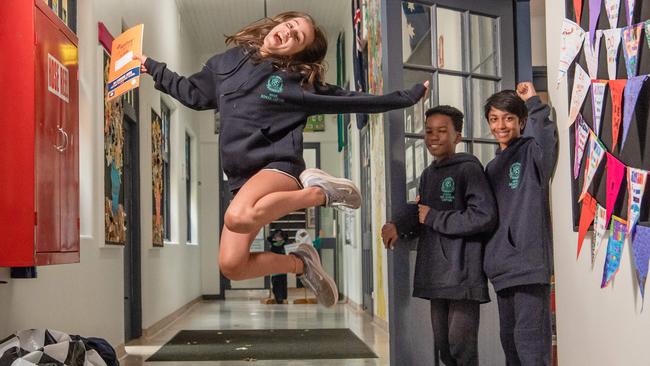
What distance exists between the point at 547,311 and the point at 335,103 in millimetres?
1099

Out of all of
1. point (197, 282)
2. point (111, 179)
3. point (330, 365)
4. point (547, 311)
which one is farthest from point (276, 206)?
point (197, 282)

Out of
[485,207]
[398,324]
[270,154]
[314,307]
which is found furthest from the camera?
[314,307]

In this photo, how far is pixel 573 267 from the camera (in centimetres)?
281

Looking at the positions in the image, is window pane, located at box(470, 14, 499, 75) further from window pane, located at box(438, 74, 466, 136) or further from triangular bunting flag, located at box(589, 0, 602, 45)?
triangular bunting flag, located at box(589, 0, 602, 45)

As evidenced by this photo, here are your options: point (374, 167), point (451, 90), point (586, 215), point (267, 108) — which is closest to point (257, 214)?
point (267, 108)

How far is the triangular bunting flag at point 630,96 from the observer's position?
2135 millimetres

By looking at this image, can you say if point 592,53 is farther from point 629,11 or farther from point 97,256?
point 97,256

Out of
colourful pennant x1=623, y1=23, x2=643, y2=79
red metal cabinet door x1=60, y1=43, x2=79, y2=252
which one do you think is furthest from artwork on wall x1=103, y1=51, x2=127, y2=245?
colourful pennant x1=623, y1=23, x2=643, y2=79

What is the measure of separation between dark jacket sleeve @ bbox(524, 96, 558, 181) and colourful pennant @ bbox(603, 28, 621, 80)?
589mm

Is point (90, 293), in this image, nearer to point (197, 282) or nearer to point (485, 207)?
point (485, 207)

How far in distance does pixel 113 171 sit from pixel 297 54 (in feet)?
10.6

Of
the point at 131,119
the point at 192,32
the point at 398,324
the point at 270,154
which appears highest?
→ the point at 192,32

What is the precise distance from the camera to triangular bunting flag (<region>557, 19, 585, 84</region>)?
2641 millimetres

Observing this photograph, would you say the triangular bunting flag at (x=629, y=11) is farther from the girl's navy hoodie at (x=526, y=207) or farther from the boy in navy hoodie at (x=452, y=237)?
the boy in navy hoodie at (x=452, y=237)
